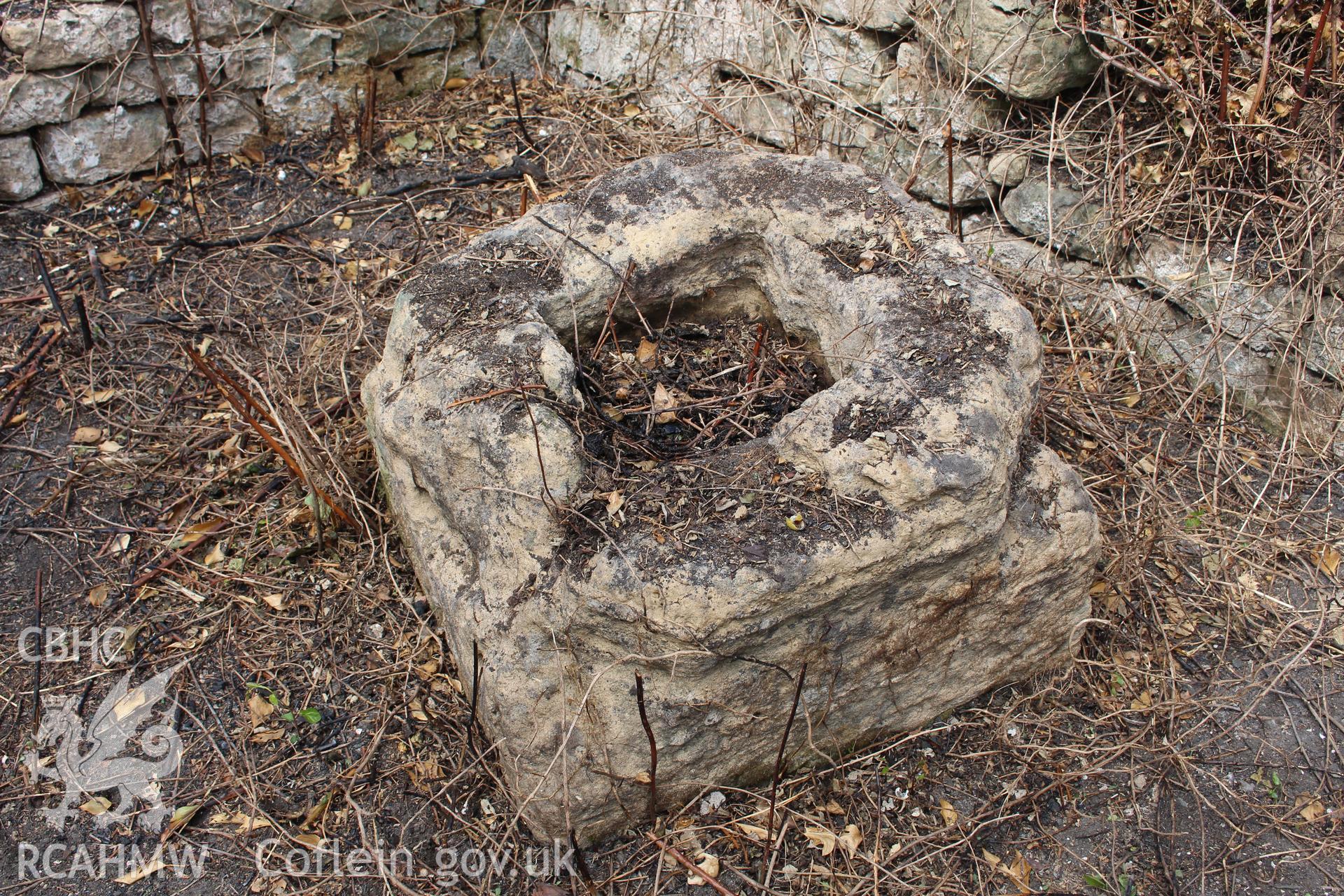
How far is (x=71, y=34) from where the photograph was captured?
3521mm

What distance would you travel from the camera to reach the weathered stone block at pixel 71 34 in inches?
137

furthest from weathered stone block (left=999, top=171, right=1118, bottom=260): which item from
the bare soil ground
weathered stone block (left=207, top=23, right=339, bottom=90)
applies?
weathered stone block (left=207, top=23, right=339, bottom=90)

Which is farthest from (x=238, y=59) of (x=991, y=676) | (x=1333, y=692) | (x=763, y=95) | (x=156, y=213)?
(x=1333, y=692)

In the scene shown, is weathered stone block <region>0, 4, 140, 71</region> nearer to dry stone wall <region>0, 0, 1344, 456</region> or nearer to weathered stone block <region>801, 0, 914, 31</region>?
dry stone wall <region>0, 0, 1344, 456</region>

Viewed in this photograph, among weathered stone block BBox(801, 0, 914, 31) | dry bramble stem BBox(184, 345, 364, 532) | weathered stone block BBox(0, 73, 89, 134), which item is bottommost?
dry bramble stem BBox(184, 345, 364, 532)

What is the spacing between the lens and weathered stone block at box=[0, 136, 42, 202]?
12.0 feet

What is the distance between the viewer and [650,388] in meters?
2.45

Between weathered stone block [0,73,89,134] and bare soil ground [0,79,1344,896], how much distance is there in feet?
1.25

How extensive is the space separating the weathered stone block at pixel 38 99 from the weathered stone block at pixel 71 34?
55 mm

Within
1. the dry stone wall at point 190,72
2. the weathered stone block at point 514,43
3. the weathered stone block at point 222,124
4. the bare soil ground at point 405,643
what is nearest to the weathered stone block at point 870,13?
the bare soil ground at point 405,643

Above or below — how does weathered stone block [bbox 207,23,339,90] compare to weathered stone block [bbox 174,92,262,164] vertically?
above

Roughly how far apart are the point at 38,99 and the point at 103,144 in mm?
255

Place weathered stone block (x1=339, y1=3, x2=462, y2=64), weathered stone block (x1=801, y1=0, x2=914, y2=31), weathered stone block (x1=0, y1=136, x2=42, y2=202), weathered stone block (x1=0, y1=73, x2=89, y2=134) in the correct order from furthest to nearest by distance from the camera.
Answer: weathered stone block (x1=339, y1=3, x2=462, y2=64), weathered stone block (x1=0, y1=136, x2=42, y2=202), weathered stone block (x1=0, y1=73, x2=89, y2=134), weathered stone block (x1=801, y1=0, x2=914, y2=31)

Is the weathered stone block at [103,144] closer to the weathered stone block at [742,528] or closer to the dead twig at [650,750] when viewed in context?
the weathered stone block at [742,528]
